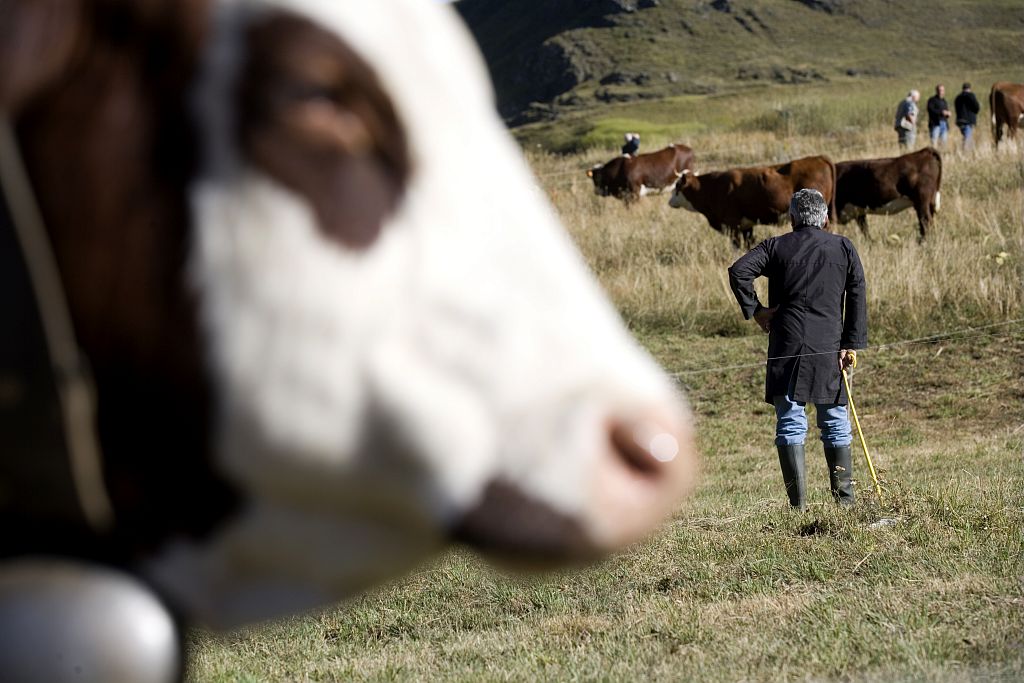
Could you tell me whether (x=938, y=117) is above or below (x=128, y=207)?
below

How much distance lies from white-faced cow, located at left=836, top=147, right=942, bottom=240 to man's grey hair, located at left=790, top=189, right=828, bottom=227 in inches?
337

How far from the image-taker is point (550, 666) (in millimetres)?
4578

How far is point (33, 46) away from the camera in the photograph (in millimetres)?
862

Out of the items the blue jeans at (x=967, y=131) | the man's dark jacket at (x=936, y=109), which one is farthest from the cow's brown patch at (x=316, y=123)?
the man's dark jacket at (x=936, y=109)

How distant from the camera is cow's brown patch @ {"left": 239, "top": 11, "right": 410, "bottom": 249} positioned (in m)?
0.88

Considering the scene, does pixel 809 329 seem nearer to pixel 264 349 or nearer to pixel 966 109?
pixel 264 349

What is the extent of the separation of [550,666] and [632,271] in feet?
33.4

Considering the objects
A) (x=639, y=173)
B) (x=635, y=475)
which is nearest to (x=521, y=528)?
(x=635, y=475)

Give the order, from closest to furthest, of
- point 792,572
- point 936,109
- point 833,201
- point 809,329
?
point 792,572 → point 809,329 → point 833,201 → point 936,109

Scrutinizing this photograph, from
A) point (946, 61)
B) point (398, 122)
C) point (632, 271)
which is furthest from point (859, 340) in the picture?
point (946, 61)

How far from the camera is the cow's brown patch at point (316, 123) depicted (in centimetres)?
88

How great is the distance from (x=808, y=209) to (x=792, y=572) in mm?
2319

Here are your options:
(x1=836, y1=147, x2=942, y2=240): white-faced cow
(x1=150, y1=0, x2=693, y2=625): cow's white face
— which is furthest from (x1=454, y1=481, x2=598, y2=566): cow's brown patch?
(x1=836, y1=147, x2=942, y2=240): white-faced cow

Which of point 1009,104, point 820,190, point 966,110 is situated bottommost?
point 1009,104
